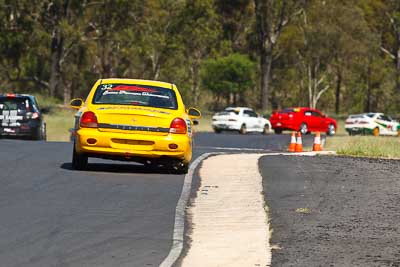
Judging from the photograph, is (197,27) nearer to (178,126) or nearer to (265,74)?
(265,74)

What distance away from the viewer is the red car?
53.6 meters

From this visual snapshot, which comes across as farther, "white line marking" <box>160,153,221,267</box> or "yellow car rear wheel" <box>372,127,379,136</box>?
"yellow car rear wheel" <box>372,127,379,136</box>

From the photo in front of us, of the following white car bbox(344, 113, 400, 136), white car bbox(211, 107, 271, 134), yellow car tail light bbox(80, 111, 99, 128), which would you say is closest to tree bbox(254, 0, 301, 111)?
white car bbox(344, 113, 400, 136)

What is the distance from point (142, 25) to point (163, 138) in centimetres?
5586

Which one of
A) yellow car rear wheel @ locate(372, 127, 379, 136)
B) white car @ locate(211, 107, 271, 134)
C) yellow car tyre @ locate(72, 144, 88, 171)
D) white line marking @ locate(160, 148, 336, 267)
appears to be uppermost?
white car @ locate(211, 107, 271, 134)

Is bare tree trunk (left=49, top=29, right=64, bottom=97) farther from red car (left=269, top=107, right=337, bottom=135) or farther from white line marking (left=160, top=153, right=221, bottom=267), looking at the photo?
white line marking (left=160, top=153, right=221, bottom=267)

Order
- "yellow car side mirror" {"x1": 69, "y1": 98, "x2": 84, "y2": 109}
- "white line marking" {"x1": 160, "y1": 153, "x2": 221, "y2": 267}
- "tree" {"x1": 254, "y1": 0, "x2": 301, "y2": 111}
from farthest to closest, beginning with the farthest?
"tree" {"x1": 254, "y1": 0, "x2": 301, "y2": 111} → "yellow car side mirror" {"x1": 69, "y1": 98, "x2": 84, "y2": 109} → "white line marking" {"x1": 160, "y1": 153, "x2": 221, "y2": 267}

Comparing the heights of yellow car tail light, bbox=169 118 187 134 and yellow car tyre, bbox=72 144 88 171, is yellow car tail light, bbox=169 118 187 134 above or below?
above

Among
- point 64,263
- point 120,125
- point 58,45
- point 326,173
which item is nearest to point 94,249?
point 64,263

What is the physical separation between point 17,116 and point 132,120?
44.0 ft

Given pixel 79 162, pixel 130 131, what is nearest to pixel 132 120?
pixel 130 131

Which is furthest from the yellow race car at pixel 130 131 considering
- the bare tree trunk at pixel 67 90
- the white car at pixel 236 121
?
the bare tree trunk at pixel 67 90

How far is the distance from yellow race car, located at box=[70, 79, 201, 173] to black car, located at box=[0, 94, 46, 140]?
12500 mm

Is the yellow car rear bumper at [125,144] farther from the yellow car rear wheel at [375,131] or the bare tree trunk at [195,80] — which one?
the bare tree trunk at [195,80]
